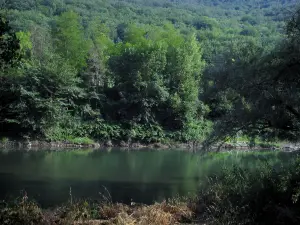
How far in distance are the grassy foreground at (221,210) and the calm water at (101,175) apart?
1321 mm

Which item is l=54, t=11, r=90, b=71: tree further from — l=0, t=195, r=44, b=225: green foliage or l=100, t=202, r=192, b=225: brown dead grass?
l=0, t=195, r=44, b=225: green foliage

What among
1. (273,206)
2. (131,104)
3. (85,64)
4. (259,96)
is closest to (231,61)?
(259,96)

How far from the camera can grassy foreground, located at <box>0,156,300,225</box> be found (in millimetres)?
7762

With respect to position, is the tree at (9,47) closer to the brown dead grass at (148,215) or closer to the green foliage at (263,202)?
the brown dead grass at (148,215)

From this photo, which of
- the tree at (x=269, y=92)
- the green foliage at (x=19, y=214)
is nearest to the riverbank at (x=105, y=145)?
the tree at (x=269, y=92)

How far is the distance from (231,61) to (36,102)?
935 inches

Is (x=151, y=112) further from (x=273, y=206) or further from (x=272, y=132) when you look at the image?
(x=273, y=206)

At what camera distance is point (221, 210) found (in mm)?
8898

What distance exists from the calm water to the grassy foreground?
1321 millimetres

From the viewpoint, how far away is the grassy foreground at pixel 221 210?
7.76 metres

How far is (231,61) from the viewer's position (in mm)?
10609

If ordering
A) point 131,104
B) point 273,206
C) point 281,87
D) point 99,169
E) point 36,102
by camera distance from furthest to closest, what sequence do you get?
point 131,104
point 36,102
point 99,169
point 281,87
point 273,206

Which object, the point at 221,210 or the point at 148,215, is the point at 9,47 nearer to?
the point at 148,215

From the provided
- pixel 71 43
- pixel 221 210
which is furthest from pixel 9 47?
pixel 71 43
